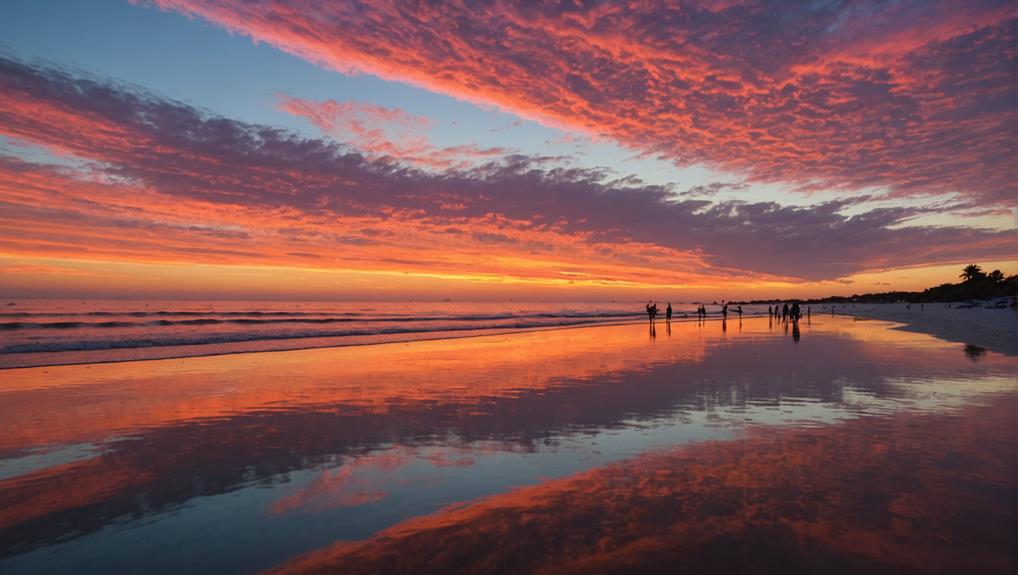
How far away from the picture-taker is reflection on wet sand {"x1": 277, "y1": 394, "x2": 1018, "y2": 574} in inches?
211

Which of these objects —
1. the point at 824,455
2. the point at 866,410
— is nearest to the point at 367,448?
the point at 824,455

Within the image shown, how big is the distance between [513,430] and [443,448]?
1930 mm

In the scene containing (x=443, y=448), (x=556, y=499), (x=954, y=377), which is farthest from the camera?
(x=954, y=377)

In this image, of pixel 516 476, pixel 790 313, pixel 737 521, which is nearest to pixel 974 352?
pixel 737 521

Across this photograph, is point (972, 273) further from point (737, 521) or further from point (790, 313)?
point (737, 521)

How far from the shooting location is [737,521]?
6.25 metres

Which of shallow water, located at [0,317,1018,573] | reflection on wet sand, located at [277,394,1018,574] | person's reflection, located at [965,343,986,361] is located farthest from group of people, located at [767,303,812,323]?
reflection on wet sand, located at [277,394,1018,574]

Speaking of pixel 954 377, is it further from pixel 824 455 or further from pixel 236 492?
pixel 236 492

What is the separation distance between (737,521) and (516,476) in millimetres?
3303

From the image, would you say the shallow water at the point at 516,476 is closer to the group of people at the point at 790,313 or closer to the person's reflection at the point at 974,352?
the person's reflection at the point at 974,352

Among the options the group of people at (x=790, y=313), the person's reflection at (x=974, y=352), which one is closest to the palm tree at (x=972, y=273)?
the group of people at (x=790, y=313)

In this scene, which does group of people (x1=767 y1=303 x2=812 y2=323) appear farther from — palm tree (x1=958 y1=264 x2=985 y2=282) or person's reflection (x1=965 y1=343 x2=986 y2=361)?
palm tree (x1=958 y1=264 x2=985 y2=282)

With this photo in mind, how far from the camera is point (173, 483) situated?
26.9ft

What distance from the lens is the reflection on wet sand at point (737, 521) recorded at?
536cm
